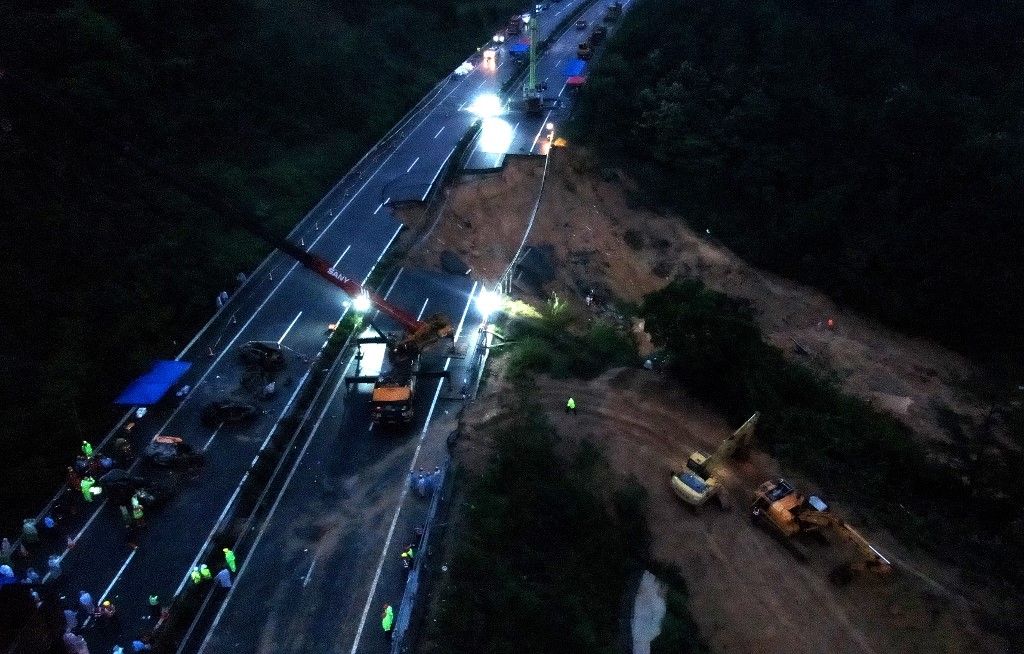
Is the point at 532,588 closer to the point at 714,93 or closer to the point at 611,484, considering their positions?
the point at 611,484

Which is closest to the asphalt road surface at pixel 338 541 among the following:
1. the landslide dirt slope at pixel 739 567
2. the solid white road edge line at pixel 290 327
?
the landslide dirt slope at pixel 739 567

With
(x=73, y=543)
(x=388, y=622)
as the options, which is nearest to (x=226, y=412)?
(x=73, y=543)

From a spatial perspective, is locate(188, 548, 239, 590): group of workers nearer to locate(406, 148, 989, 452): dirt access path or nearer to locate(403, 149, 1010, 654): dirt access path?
locate(403, 149, 1010, 654): dirt access path

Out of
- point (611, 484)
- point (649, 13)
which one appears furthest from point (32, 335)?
point (649, 13)

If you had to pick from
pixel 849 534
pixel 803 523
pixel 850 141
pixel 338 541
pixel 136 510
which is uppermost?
pixel 850 141

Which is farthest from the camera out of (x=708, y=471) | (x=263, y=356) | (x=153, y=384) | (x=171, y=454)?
(x=263, y=356)

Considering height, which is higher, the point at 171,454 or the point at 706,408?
the point at 706,408

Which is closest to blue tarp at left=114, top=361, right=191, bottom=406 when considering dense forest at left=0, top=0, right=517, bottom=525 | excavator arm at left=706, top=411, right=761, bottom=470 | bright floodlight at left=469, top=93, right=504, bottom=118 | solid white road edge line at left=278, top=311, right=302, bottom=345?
dense forest at left=0, top=0, right=517, bottom=525

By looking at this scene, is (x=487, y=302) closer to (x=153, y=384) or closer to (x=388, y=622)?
(x=153, y=384)

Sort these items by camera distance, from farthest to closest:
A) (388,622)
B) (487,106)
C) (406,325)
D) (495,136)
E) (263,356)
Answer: (487,106) → (495,136) → (263,356) → (406,325) → (388,622)
